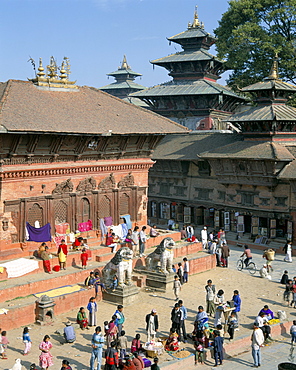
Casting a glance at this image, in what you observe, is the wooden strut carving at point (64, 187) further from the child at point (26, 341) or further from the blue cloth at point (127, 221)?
the child at point (26, 341)

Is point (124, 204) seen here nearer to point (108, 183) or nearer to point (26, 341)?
point (108, 183)

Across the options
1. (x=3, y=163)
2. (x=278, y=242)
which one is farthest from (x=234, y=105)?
(x=3, y=163)

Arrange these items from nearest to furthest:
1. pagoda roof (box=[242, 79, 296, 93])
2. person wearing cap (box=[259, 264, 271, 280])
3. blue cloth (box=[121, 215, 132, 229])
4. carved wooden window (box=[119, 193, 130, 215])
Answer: person wearing cap (box=[259, 264, 271, 280]) → blue cloth (box=[121, 215, 132, 229]) → carved wooden window (box=[119, 193, 130, 215]) → pagoda roof (box=[242, 79, 296, 93])

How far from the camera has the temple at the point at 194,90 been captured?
50906mm

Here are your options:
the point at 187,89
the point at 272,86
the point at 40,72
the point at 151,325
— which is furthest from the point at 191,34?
the point at 151,325

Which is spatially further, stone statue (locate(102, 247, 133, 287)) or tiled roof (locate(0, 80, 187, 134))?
tiled roof (locate(0, 80, 187, 134))

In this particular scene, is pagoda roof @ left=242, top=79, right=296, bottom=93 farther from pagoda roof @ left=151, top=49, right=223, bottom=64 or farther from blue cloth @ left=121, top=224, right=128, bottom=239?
blue cloth @ left=121, top=224, right=128, bottom=239

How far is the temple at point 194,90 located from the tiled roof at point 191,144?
3860mm

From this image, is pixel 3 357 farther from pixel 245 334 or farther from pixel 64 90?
pixel 64 90

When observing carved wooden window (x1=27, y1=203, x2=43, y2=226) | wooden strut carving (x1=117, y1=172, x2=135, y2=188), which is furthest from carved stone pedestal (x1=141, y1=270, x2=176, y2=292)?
wooden strut carving (x1=117, y1=172, x2=135, y2=188)

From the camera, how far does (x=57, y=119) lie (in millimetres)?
27281

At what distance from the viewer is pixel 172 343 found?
1844 cm

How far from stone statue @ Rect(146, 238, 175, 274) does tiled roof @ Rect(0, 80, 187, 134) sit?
22.9 ft

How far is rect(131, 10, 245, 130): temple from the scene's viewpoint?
167 feet
